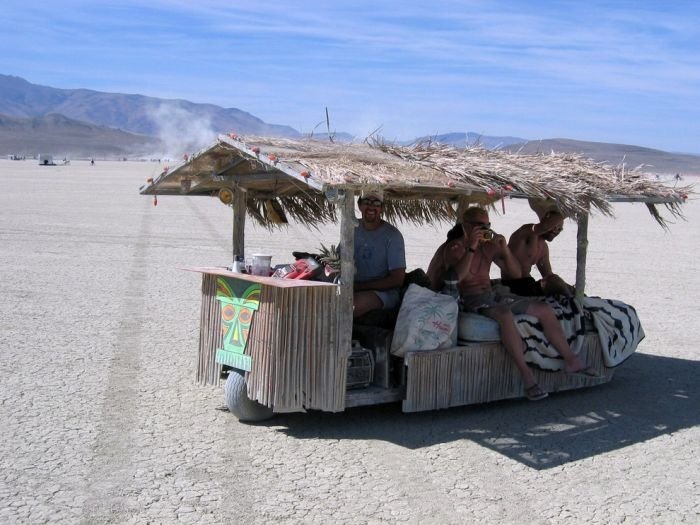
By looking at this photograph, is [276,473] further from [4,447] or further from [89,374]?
[89,374]

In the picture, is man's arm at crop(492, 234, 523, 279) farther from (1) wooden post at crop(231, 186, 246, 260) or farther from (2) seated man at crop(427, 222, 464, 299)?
(1) wooden post at crop(231, 186, 246, 260)

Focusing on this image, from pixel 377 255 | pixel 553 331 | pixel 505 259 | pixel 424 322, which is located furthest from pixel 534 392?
pixel 377 255

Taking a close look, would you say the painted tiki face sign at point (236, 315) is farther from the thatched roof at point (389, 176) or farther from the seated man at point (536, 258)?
the seated man at point (536, 258)

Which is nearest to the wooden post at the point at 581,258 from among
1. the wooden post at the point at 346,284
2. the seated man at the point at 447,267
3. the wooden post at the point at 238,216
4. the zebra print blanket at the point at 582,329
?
the zebra print blanket at the point at 582,329

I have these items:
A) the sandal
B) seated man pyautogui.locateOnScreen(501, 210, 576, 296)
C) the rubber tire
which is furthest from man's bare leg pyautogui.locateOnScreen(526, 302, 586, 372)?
the rubber tire

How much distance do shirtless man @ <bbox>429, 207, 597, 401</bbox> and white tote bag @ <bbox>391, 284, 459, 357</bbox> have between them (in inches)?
19.7

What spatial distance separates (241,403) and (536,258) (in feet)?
11.0

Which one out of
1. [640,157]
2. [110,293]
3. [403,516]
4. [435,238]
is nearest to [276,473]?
[403,516]

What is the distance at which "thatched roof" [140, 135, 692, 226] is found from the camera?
605 centimetres

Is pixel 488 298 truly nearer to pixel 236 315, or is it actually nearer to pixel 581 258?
pixel 581 258

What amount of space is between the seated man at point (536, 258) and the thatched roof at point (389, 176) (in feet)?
1.66

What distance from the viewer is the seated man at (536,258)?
8.04 m

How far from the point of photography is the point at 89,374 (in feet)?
24.6

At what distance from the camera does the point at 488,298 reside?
729cm
